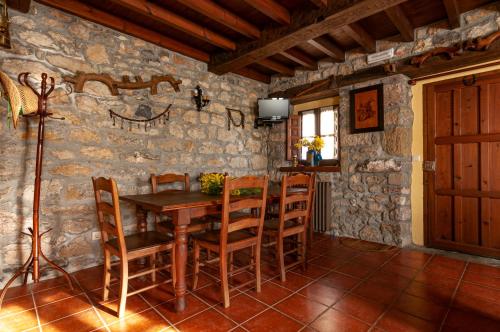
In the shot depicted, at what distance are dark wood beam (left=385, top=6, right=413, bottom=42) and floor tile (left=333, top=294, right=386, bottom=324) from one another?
2.51m

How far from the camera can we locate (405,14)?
2.79m

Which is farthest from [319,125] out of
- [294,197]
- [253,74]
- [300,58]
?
[294,197]

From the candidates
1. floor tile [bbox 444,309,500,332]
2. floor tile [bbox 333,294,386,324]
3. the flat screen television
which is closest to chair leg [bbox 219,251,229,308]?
floor tile [bbox 333,294,386,324]

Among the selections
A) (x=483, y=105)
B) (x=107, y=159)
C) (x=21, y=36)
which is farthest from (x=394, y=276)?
(x=21, y=36)

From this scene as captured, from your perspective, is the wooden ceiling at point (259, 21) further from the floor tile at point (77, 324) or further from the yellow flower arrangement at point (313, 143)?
the floor tile at point (77, 324)

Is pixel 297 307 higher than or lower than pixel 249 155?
lower

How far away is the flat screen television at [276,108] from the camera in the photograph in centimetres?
418

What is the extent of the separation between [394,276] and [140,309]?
2.12 metres

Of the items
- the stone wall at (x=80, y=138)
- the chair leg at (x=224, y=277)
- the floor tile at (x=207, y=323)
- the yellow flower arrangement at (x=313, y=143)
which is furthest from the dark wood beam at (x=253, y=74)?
the floor tile at (x=207, y=323)

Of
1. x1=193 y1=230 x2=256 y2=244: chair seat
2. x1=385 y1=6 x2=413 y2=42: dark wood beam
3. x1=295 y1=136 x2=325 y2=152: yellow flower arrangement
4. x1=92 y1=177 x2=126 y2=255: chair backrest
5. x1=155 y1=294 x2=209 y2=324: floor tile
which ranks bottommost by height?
x1=155 y1=294 x2=209 y2=324: floor tile

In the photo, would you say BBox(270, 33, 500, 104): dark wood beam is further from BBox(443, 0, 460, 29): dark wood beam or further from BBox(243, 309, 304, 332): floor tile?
BBox(243, 309, 304, 332): floor tile

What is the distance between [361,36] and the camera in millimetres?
3027

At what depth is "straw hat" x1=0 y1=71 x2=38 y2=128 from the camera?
1.77 meters

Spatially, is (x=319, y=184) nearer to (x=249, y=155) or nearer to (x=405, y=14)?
(x=249, y=155)
